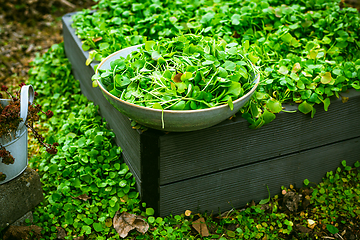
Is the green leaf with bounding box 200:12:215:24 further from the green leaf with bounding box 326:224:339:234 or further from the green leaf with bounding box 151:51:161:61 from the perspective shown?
the green leaf with bounding box 326:224:339:234

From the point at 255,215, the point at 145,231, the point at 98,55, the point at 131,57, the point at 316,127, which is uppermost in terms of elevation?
the point at 131,57

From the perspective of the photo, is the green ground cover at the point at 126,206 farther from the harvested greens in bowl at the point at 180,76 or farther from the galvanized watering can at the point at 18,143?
the harvested greens in bowl at the point at 180,76

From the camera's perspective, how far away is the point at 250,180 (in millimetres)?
1715

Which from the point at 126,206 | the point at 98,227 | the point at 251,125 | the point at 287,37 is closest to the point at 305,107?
the point at 251,125

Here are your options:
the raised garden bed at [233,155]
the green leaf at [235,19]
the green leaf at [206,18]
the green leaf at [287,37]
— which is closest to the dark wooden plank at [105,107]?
the raised garden bed at [233,155]

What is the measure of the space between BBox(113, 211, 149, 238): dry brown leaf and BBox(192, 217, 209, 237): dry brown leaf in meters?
0.26

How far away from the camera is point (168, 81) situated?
134cm

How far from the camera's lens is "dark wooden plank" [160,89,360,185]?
147 cm

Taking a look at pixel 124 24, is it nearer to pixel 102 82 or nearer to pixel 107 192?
pixel 102 82

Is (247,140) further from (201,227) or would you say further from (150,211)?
(150,211)

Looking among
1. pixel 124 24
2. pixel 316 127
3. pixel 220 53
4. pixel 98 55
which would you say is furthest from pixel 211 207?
pixel 124 24

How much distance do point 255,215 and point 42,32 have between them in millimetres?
3182

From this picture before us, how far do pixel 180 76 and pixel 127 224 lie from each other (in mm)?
806

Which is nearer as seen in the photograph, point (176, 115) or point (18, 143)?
point (176, 115)
